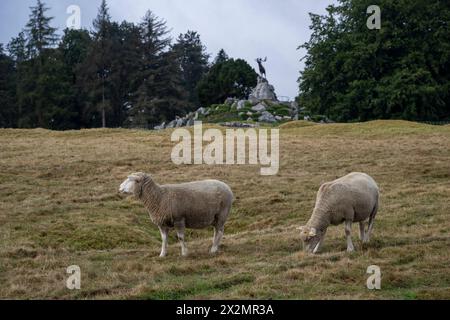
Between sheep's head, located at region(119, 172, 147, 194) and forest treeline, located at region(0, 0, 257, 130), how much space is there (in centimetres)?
6791

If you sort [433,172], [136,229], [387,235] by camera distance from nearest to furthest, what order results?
[387,235], [136,229], [433,172]

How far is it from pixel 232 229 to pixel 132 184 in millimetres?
6841

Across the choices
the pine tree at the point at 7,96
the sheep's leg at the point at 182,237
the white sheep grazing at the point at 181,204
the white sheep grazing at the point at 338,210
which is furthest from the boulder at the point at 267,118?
the sheep's leg at the point at 182,237

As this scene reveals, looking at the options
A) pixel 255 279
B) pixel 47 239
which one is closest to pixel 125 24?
pixel 47 239

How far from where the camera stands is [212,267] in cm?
1508

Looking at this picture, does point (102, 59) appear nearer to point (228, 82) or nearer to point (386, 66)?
point (228, 82)

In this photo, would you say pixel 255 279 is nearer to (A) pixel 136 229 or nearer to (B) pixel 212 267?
(B) pixel 212 267

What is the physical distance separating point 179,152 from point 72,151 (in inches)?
274

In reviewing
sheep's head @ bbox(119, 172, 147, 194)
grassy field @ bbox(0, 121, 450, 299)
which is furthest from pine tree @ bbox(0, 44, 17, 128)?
sheep's head @ bbox(119, 172, 147, 194)

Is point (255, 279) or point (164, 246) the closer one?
point (255, 279)

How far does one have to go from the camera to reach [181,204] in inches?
659

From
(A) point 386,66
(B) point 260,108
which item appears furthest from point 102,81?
(A) point 386,66

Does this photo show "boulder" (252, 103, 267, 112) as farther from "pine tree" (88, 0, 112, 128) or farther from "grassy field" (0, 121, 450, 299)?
"grassy field" (0, 121, 450, 299)

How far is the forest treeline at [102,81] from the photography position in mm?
87000
